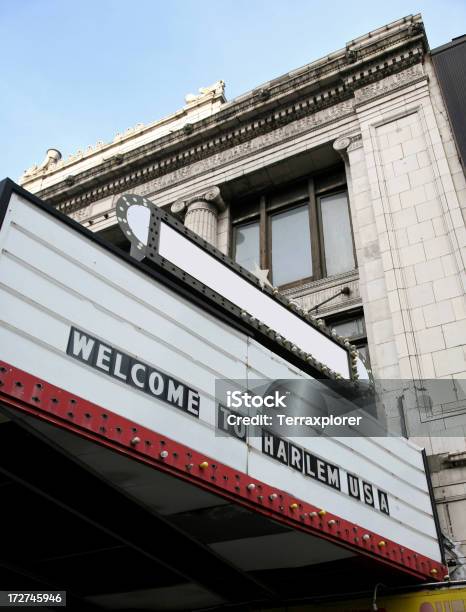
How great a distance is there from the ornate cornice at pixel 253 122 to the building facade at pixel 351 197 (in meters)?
0.04

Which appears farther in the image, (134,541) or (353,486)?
(353,486)

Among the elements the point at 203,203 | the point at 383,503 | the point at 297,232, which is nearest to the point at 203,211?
the point at 203,203

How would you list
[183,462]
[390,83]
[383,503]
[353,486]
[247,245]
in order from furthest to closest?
[247,245], [390,83], [383,503], [353,486], [183,462]

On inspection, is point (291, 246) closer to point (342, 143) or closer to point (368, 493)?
point (342, 143)

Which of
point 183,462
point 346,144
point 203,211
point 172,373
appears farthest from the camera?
point 203,211

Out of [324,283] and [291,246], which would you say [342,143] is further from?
[324,283]

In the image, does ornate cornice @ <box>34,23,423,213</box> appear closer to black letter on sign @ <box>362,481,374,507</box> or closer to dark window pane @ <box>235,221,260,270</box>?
dark window pane @ <box>235,221,260,270</box>

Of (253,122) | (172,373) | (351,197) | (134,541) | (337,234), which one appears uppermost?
(253,122)

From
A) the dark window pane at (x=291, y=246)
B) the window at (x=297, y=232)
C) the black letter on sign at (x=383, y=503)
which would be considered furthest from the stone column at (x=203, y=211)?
the black letter on sign at (x=383, y=503)

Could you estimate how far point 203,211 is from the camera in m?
18.9

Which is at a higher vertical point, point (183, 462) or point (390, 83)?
point (390, 83)

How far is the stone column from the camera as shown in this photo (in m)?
18.5

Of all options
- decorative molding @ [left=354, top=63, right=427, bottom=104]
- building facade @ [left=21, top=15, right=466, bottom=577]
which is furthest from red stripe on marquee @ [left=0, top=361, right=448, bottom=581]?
decorative molding @ [left=354, top=63, right=427, bottom=104]

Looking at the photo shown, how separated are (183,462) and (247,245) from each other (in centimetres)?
1285
